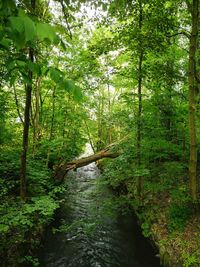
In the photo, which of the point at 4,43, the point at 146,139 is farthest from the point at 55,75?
the point at 146,139

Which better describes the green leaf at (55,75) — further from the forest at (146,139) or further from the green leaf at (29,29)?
the forest at (146,139)

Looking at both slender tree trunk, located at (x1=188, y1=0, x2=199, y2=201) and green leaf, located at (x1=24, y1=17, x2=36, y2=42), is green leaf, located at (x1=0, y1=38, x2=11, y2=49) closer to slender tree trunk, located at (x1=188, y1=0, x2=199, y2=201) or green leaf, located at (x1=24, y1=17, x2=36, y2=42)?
green leaf, located at (x1=24, y1=17, x2=36, y2=42)

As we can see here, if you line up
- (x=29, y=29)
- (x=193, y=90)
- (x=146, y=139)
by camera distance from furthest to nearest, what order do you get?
(x=146, y=139)
(x=193, y=90)
(x=29, y=29)

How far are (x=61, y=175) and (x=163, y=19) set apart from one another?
9.05m

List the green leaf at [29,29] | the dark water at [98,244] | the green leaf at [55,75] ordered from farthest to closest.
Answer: the dark water at [98,244]
the green leaf at [55,75]
the green leaf at [29,29]

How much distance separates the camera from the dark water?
7805 millimetres

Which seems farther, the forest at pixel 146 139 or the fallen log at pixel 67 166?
the fallen log at pixel 67 166

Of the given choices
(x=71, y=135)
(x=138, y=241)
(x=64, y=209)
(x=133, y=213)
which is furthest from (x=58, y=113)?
(x=138, y=241)

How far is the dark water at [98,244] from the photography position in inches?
307

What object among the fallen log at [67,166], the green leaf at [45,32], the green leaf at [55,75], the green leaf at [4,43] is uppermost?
the green leaf at [4,43]

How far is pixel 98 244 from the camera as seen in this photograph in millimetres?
8875

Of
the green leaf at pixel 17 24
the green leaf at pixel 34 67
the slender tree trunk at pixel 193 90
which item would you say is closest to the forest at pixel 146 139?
the slender tree trunk at pixel 193 90

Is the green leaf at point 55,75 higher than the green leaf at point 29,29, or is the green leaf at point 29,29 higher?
the green leaf at point 29,29

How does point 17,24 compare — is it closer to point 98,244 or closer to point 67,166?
point 98,244
